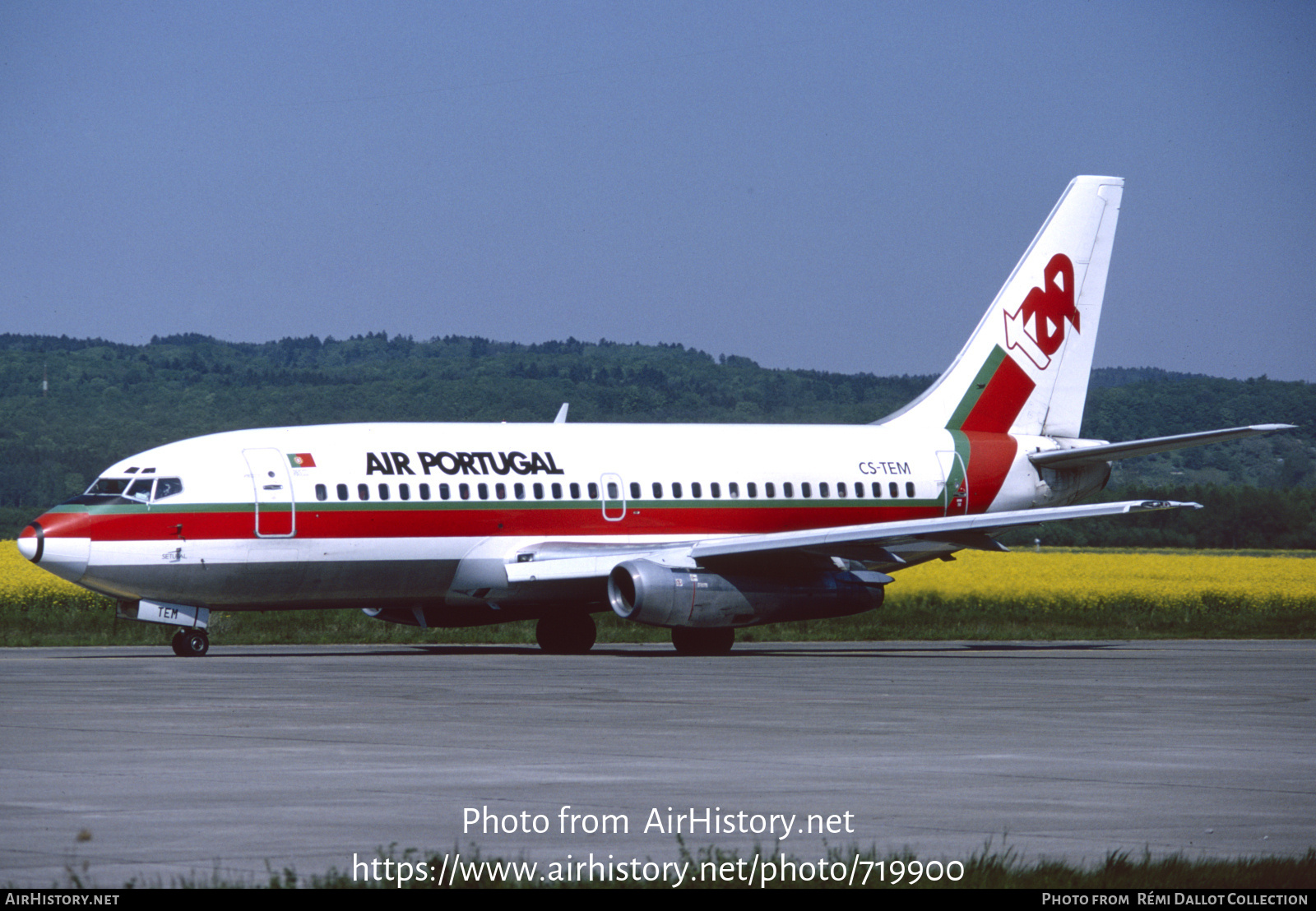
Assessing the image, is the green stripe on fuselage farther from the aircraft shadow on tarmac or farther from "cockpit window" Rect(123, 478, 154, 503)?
"cockpit window" Rect(123, 478, 154, 503)

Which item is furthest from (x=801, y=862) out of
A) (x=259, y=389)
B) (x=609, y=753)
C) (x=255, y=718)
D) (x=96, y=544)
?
(x=259, y=389)

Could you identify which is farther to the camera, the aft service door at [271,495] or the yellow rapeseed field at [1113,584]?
the yellow rapeseed field at [1113,584]

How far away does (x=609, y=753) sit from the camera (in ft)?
64.3

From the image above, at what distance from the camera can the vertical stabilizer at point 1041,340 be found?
47156mm

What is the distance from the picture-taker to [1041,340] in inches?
1893

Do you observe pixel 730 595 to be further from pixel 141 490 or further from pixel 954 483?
pixel 141 490

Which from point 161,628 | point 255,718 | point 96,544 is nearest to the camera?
point 255,718

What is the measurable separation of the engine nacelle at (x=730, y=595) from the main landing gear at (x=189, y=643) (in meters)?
7.42

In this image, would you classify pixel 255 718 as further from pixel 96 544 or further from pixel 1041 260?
pixel 1041 260

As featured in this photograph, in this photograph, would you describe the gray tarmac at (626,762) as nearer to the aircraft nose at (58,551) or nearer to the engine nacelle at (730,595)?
the aircraft nose at (58,551)

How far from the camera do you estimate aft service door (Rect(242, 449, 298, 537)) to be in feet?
119

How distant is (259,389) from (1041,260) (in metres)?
157

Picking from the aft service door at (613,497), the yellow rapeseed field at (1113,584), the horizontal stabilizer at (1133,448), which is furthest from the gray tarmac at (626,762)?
the yellow rapeseed field at (1113,584)

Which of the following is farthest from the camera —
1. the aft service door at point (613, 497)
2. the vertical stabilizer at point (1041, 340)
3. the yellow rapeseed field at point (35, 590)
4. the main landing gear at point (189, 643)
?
the vertical stabilizer at point (1041, 340)
